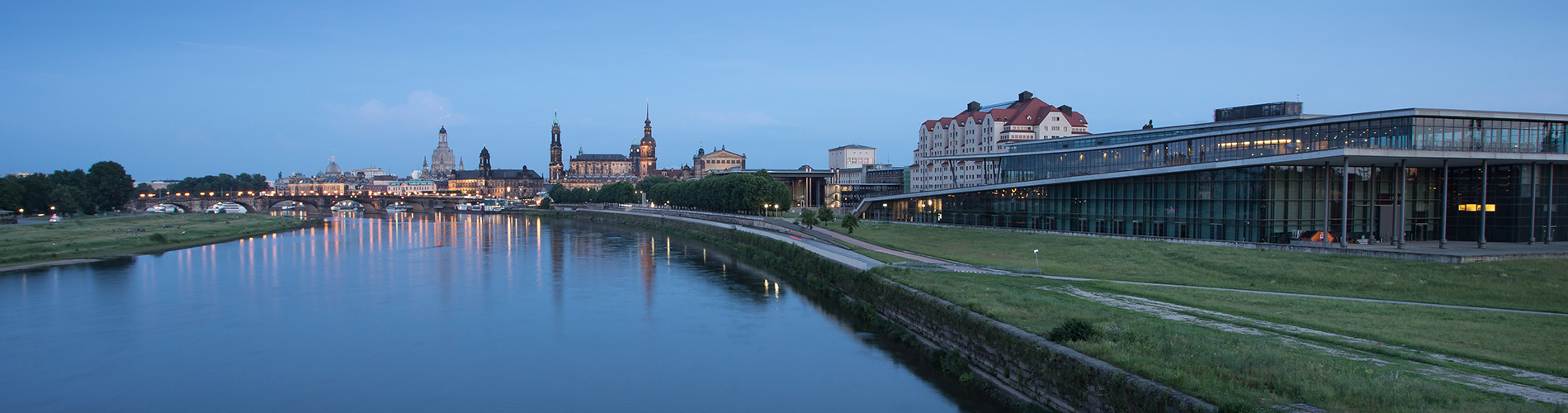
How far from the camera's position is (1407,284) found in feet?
74.5

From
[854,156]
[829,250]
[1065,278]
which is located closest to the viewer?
[1065,278]

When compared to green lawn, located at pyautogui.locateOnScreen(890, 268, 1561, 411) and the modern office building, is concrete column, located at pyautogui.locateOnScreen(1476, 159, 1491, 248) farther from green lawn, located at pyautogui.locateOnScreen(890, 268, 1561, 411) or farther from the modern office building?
green lawn, located at pyautogui.locateOnScreen(890, 268, 1561, 411)

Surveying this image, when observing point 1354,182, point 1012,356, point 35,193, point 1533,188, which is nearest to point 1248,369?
point 1012,356

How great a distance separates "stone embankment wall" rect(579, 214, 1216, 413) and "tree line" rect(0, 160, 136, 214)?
8503cm

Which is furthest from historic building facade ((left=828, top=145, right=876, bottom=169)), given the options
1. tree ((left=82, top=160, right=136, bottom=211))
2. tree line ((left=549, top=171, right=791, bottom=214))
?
tree ((left=82, top=160, right=136, bottom=211))

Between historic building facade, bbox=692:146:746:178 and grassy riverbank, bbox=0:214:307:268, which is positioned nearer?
grassy riverbank, bbox=0:214:307:268

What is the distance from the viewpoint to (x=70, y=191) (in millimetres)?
85375

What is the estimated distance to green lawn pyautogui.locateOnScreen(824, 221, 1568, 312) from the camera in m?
21.5

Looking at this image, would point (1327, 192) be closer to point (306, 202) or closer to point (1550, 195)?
point (1550, 195)

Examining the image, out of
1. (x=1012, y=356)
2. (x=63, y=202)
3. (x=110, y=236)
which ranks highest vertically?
(x=63, y=202)

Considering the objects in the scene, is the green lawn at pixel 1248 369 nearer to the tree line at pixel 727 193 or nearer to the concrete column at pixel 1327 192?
the concrete column at pixel 1327 192

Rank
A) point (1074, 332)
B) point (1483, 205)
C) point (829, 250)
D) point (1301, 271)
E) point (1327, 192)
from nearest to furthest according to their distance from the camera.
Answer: point (1074, 332), point (1301, 271), point (1483, 205), point (1327, 192), point (829, 250)

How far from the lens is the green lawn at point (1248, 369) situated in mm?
10883

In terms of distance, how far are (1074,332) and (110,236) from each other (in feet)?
228
